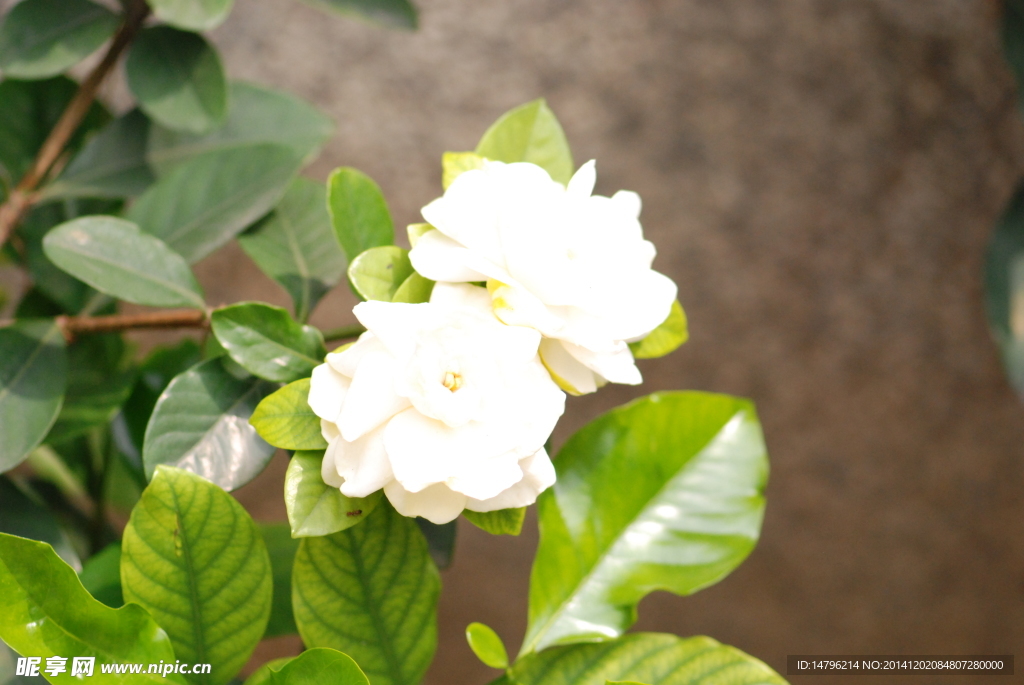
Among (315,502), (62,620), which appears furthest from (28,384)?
(315,502)

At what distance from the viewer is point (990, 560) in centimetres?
123

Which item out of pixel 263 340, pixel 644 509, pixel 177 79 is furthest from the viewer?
pixel 177 79

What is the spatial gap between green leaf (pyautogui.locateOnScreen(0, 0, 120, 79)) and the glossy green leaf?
0.45 meters

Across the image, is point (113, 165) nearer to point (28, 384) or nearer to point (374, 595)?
point (28, 384)

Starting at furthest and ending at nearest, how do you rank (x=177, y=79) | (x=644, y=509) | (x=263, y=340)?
(x=177, y=79) → (x=644, y=509) → (x=263, y=340)

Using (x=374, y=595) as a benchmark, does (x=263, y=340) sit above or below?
above

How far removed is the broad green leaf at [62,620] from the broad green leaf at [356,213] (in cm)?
28

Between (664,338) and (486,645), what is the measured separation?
0.87ft

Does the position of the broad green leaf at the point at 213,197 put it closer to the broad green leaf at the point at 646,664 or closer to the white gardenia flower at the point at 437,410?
the white gardenia flower at the point at 437,410

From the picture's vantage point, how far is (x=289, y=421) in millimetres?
397

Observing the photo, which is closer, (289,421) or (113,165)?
(289,421)

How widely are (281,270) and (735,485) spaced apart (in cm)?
47

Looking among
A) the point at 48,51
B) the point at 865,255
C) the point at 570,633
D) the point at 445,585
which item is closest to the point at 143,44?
the point at 48,51

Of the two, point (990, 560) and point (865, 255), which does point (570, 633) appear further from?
point (990, 560)
